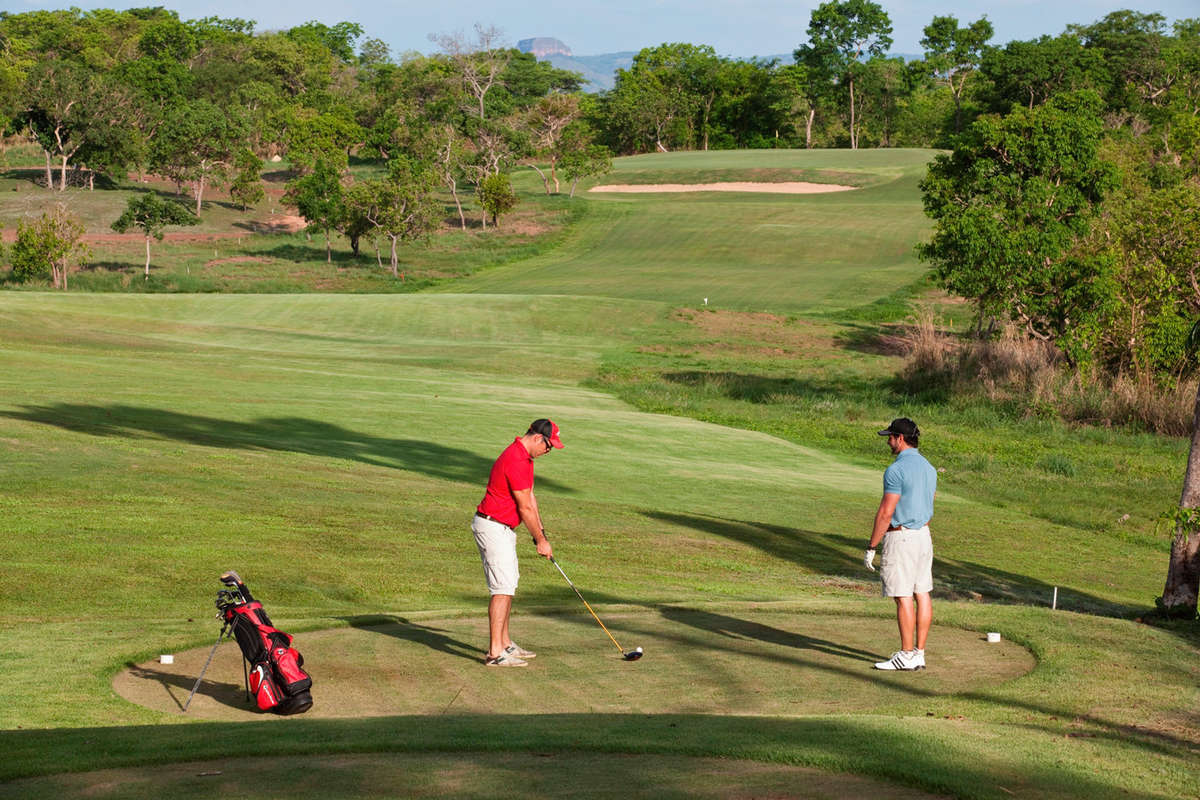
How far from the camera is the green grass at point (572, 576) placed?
811cm

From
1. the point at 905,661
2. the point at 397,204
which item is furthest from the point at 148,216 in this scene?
the point at 905,661

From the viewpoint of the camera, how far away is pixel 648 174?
135000 millimetres

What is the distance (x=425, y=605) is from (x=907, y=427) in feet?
21.3

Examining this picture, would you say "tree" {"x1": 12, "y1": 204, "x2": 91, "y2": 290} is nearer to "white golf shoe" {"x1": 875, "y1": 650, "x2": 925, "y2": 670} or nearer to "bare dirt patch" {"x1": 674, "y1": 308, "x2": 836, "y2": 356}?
"bare dirt patch" {"x1": 674, "y1": 308, "x2": 836, "y2": 356}

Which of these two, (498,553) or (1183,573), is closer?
(498,553)

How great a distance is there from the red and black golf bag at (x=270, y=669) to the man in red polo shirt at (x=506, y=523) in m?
2.02

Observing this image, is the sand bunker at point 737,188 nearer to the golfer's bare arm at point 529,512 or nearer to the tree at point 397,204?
the tree at point 397,204

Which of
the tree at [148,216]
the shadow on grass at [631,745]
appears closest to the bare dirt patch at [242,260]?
the tree at [148,216]

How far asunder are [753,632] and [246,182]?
108023mm

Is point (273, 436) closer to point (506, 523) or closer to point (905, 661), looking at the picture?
point (506, 523)

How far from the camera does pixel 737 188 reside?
425 ft

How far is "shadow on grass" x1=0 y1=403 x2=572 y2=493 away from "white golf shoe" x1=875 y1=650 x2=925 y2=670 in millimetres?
13387

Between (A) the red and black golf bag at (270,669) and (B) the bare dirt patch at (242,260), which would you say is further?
(B) the bare dirt patch at (242,260)

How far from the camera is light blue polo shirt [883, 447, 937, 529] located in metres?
11.5
